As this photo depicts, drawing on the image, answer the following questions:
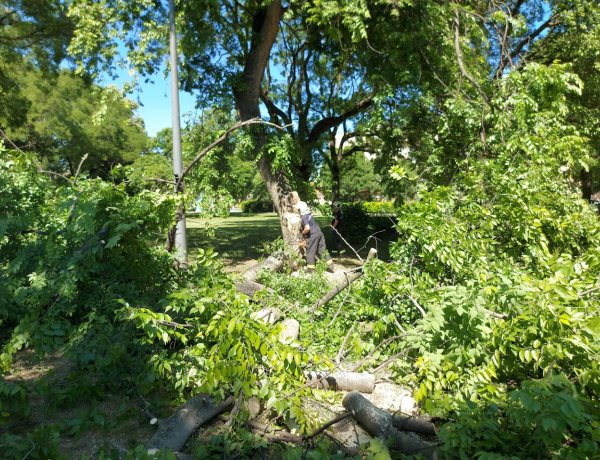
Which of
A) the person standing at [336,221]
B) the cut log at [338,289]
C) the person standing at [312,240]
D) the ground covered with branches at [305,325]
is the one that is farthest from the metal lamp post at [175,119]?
the person standing at [336,221]

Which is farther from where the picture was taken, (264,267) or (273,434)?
(264,267)

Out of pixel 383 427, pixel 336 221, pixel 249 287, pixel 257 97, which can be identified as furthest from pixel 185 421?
pixel 336 221

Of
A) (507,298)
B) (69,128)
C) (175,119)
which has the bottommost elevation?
(507,298)

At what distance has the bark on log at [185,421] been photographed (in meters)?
3.28

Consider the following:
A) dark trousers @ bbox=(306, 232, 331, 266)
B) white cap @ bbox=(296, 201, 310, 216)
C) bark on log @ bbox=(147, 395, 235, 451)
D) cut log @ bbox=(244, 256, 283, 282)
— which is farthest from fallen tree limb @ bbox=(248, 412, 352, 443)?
white cap @ bbox=(296, 201, 310, 216)

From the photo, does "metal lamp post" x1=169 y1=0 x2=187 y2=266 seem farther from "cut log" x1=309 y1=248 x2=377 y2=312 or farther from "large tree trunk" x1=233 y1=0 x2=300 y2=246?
"large tree trunk" x1=233 y1=0 x2=300 y2=246

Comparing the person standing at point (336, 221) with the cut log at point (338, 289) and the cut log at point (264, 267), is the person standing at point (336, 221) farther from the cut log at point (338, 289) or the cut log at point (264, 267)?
the cut log at point (338, 289)

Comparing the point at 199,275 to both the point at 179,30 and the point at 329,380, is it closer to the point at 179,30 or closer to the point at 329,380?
the point at 329,380

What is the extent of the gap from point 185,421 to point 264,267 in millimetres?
4147

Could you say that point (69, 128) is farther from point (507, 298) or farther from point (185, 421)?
point (507, 298)

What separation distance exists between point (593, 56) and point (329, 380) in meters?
11.1

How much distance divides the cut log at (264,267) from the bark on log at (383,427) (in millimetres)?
3474

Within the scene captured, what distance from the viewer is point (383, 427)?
3.38m

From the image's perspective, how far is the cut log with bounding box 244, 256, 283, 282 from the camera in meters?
7.15
